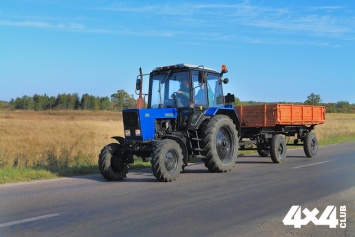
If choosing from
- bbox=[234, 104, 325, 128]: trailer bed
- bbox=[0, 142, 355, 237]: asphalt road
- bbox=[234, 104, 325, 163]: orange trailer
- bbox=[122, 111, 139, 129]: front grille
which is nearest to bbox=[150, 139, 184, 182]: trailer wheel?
bbox=[0, 142, 355, 237]: asphalt road

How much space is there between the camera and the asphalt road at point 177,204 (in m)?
5.75

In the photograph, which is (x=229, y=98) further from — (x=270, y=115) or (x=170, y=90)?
(x=270, y=115)

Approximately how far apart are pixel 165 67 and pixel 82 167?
399 centimetres

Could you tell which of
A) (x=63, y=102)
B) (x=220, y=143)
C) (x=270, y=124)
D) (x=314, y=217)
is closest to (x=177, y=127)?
(x=220, y=143)

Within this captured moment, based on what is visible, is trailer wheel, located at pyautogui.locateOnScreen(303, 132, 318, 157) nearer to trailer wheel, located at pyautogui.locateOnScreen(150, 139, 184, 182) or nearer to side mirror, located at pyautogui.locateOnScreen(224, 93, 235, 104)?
side mirror, located at pyautogui.locateOnScreen(224, 93, 235, 104)

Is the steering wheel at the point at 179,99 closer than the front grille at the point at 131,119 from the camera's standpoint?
No

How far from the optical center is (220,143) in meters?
11.8

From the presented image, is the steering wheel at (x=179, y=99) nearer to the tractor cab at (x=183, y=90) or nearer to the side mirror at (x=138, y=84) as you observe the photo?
the tractor cab at (x=183, y=90)

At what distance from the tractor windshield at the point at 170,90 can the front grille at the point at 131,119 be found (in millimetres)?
1345

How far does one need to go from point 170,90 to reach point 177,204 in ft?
15.8

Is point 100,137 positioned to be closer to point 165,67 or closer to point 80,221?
point 165,67

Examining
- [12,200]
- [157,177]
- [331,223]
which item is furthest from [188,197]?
[12,200]

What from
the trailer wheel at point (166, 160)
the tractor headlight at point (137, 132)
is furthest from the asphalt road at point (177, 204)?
the tractor headlight at point (137, 132)

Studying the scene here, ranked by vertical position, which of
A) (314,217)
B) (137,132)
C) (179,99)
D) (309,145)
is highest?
(179,99)
